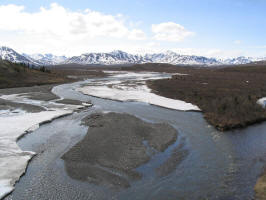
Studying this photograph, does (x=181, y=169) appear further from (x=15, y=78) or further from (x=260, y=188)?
(x=15, y=78)

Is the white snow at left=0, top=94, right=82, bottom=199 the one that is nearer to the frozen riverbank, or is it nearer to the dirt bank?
the frozen riverbank

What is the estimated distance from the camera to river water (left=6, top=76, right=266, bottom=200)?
560 inches

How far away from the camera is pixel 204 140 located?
23.7m

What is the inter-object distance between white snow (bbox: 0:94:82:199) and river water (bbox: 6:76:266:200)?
2.11 feet

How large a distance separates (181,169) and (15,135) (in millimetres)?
17201

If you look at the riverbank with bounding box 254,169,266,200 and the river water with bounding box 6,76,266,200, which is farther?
the river water with bounding box 6,76,266,200

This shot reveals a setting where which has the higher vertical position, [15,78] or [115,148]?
[15,78]

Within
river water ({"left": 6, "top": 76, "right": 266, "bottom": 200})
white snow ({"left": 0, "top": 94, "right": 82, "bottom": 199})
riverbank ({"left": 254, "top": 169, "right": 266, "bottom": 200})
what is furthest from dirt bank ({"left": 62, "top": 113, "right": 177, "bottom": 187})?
riverbank ({"left": 254, "top": 169, "right": 266, "bottom": 200})

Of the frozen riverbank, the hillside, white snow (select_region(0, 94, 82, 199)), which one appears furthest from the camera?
the hillside

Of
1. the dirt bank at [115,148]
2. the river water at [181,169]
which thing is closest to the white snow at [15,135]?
the river water at [181,169]

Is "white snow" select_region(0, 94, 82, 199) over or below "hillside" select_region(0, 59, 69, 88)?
below

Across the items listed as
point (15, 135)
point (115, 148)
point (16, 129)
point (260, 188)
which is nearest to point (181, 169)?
point (260, 188)

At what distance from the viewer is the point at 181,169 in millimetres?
17578

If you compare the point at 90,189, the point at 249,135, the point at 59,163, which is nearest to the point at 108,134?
the point at 59,163
